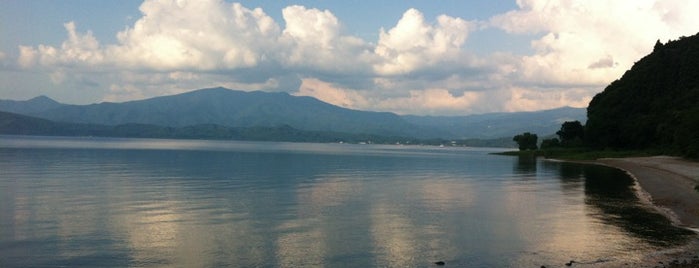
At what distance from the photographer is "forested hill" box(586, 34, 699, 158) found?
152m

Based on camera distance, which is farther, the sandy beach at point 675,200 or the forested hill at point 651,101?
the forested hill at point 651,101

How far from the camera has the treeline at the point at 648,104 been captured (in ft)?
500

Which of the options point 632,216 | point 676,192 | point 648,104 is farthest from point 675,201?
point 648,104

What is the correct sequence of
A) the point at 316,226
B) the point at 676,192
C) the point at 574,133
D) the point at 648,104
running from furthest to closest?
the point at 574,133, the point at 648,104, the point at 676,192, the point at 316,226

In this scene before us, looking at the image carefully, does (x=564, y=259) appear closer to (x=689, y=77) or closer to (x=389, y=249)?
(x=389, y=249)

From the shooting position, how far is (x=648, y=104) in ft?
564

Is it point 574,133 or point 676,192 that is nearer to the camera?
point 676,192

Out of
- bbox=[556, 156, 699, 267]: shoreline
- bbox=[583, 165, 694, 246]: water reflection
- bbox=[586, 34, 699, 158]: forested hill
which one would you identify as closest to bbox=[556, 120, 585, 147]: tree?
bbox=[586, 34, 699, 158]: forested hill

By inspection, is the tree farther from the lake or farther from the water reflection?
the lake

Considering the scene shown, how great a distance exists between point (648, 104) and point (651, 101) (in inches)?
48.6

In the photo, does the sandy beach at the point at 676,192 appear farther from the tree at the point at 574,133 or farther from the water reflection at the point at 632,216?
the tree at the point at 574,133

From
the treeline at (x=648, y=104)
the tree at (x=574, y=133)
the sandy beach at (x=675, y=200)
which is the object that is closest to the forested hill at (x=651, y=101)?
the treeline at (x=648, y=104)

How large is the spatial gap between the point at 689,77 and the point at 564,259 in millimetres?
164734

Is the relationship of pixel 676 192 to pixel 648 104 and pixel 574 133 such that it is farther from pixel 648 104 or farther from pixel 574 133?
pixel 574 133
